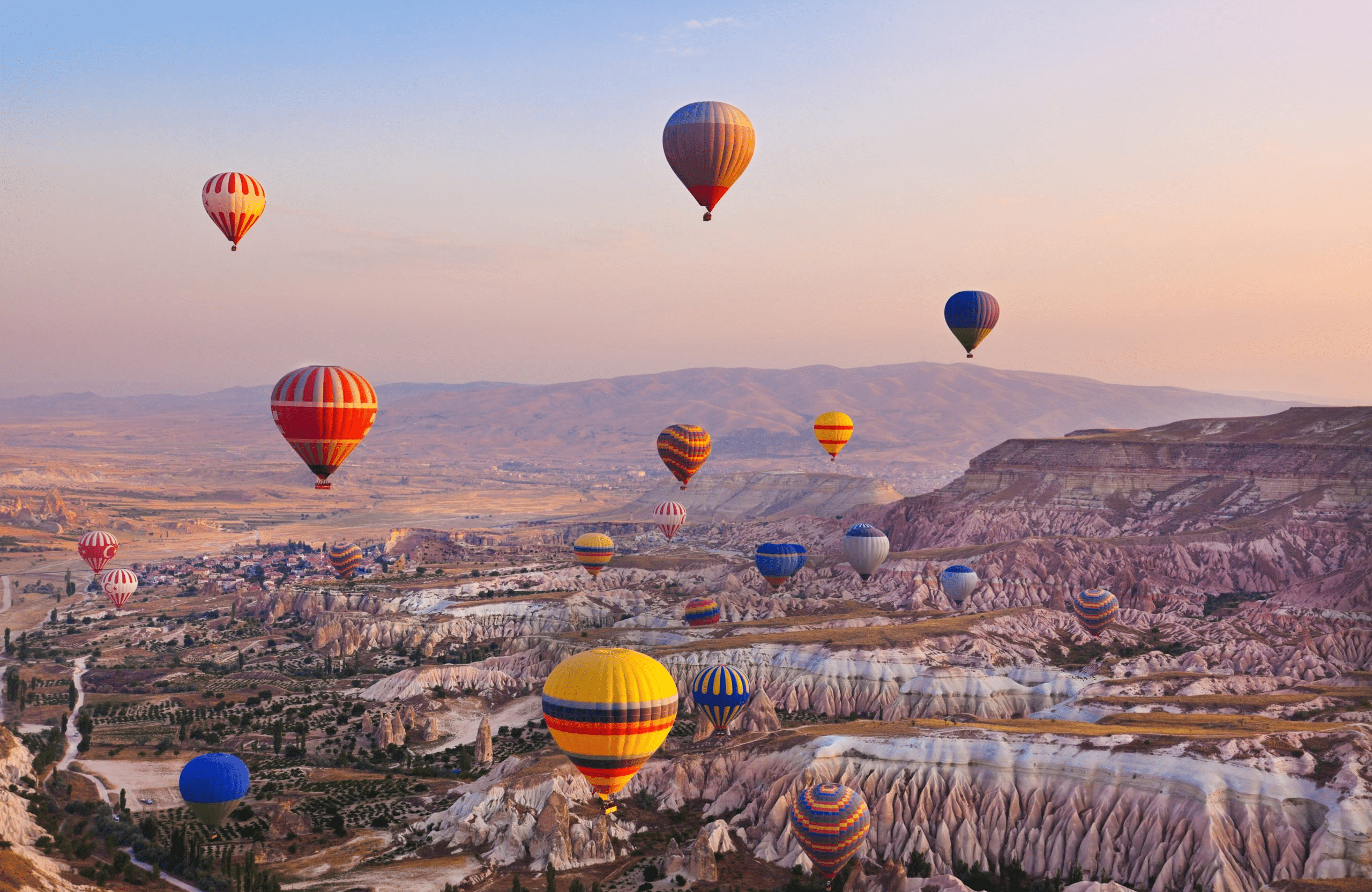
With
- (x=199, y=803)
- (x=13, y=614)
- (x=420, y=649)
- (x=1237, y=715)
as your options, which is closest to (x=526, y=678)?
(x=420, y=649)

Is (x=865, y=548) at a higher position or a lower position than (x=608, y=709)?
higher

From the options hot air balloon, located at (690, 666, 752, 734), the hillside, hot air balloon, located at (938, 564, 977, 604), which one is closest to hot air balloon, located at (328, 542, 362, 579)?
hot air balloon, located at (938, 564, 977, 604)

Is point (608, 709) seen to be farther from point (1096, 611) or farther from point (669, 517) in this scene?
point (669, 517)

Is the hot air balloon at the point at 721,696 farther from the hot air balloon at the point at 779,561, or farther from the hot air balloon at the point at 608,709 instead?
the hot air balloon at the point at 779,561

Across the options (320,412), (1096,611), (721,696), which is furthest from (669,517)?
(320,412)

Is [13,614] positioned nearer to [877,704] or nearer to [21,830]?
[21,830]
